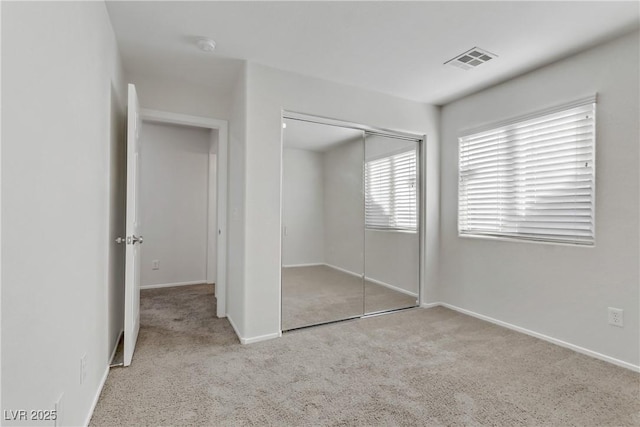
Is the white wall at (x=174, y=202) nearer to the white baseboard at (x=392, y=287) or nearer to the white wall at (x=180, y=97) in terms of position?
the white wall at (x=180, y=97)

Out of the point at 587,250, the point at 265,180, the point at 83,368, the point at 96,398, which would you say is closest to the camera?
the point at 83,368

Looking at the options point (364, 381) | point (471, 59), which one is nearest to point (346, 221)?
point (364, 381)

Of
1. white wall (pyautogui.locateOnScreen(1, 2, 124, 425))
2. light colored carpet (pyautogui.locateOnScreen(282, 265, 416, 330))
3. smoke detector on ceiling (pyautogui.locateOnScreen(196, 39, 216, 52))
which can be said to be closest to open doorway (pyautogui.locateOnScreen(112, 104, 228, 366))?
light colored carpet (pyautogui.locateOnScreen(282, 265, 416, 330))

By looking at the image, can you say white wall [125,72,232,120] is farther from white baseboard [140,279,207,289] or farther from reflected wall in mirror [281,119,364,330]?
white baseboard [140,279,207,289]

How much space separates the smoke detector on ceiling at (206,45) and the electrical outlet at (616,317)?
3681mm

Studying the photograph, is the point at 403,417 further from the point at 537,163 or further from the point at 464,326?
the point at 537,163

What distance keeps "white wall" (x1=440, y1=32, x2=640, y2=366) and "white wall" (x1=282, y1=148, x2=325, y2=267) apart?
1745mm

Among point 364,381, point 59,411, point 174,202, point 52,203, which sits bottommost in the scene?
point 364,381

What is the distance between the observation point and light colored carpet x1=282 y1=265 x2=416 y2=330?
3.10 m

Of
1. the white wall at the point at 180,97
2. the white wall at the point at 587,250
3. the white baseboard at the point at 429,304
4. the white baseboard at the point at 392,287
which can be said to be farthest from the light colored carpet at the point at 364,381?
the white wall at the point at 180,97

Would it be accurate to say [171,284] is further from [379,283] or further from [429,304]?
[429,304]

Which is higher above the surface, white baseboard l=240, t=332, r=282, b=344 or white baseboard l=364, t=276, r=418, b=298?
white baseboard l=364, t=276, r=418, b=298

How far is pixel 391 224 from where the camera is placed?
3623 millimetres

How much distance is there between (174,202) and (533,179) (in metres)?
4.54
